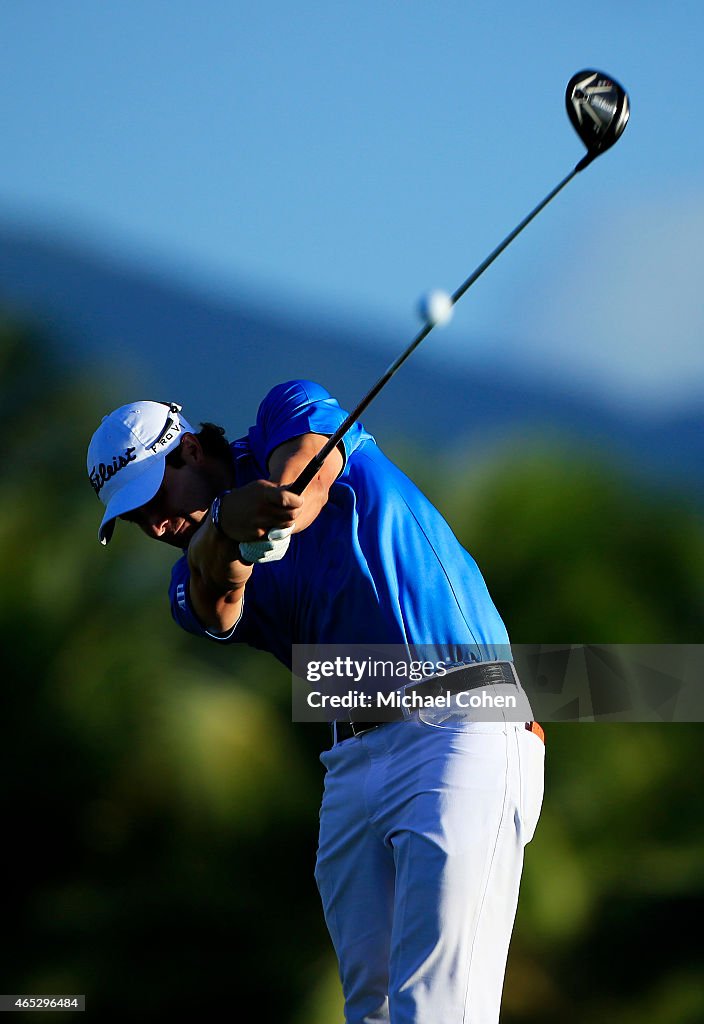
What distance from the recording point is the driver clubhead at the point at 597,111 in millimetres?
2123

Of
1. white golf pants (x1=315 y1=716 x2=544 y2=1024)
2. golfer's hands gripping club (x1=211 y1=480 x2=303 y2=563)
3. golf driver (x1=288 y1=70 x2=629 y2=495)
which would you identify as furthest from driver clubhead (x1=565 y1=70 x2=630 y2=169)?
white golf pants (x1=315 y1=716 x2=544 y2=1024)

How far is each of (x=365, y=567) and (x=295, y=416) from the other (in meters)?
0.30

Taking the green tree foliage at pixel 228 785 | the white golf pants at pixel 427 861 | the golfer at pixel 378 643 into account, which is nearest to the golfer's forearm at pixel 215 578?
the golfer at pixel 378 643

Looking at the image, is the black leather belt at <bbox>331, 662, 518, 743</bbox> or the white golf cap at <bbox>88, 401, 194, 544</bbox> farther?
the white golf cap at <bbox>88, 401, 194, 544</bbox>

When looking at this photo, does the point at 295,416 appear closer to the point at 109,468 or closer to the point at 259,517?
the point at 259,517

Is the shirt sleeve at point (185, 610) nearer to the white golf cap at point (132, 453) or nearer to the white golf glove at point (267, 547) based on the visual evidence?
the white golf cap at point (132, 453)

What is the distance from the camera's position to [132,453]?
2500 millimetres

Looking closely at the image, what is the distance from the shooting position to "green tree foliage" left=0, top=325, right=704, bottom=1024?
477cm

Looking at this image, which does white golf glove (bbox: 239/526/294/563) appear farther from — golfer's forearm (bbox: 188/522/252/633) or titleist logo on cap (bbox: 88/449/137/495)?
titleist logo on cap (bbox: 88/449/137/495)

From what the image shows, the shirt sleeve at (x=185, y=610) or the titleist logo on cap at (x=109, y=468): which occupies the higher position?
the titleist logo on cap at (x=109, y=468)

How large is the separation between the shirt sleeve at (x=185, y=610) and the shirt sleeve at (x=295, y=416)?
311 mm

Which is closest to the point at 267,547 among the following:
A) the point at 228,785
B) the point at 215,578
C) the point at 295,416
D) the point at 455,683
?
the point at 215,578

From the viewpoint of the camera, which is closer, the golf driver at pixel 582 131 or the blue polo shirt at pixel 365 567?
the golf driver at pixel 582 131

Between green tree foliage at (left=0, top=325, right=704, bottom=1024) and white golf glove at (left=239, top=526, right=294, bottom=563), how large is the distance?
2.82 metres
